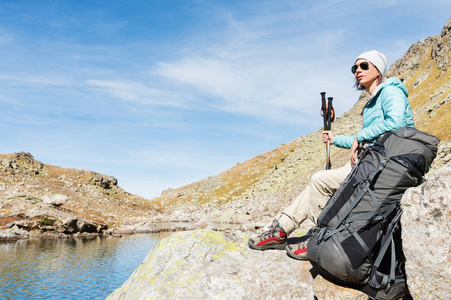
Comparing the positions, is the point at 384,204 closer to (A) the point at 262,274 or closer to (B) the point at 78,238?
(A) the point at 262,274

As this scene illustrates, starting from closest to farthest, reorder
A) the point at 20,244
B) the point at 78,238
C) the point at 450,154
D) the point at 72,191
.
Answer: the point at 450,154 < the point at 20,244 < the point at 78,238 < the point at 72,191

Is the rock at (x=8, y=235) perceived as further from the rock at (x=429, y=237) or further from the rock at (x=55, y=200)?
the rock at (x=429, y=237)

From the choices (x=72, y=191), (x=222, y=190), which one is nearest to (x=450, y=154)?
(x=72, y=191)

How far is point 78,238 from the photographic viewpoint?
42250 mm

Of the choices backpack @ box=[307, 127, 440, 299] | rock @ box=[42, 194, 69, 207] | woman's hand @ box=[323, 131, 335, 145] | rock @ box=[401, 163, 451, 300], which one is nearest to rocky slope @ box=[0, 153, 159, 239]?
rock @ box=[42, 194, 69, 207]

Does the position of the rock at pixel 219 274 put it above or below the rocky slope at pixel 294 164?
below

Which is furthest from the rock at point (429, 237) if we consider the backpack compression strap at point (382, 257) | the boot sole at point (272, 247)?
the boot sole at point (272, 247)

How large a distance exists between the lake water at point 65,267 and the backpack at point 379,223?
1964 centimetres

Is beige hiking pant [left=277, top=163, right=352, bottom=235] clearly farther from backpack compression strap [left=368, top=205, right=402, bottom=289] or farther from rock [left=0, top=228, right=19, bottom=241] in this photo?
rock [left=0, top=228, right=19, bottom=241]

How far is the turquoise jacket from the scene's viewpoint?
5.16 m

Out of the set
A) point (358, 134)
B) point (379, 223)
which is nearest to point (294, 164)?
point (358, 134)

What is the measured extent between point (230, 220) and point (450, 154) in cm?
Answer: 4287

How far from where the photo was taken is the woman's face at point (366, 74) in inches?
237

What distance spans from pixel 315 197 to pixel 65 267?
26.8 meters
